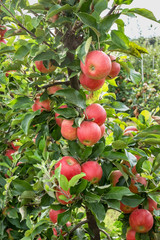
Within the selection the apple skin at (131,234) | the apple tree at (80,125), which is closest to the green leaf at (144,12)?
the apple tree at (80,125)

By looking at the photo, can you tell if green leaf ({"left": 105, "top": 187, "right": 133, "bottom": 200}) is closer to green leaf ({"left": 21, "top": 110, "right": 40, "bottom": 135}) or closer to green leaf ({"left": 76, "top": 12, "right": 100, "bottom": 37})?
green leaf ({"left": 21, "top": 110, "right": 40, "bottom": 135})

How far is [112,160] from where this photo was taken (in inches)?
37.8

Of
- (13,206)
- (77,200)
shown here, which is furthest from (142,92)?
(77,200)

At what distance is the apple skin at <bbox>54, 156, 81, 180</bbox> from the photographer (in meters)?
0.86

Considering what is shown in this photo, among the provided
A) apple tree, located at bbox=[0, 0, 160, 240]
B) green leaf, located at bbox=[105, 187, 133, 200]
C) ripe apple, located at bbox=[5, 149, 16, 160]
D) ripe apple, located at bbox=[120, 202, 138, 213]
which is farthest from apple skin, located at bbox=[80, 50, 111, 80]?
ripe apple, located at bbox=[5, 149, 16, 160]

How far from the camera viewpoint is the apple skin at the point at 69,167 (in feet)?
2.82

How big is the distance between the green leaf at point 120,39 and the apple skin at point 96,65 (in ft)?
0.21

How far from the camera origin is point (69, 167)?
0.86 meters

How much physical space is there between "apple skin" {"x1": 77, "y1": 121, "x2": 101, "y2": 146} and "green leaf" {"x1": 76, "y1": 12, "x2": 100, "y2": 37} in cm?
28

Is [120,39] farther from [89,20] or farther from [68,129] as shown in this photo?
[68,129]

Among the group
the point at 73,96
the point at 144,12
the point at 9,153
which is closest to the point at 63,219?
the point at 73,96

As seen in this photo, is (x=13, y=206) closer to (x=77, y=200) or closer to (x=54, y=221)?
(x=54, y=221)

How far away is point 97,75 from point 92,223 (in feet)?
2.14

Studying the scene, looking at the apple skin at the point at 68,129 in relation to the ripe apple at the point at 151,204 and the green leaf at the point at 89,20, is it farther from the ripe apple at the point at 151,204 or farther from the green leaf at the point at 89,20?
the ripe apple at the point at 151,204
